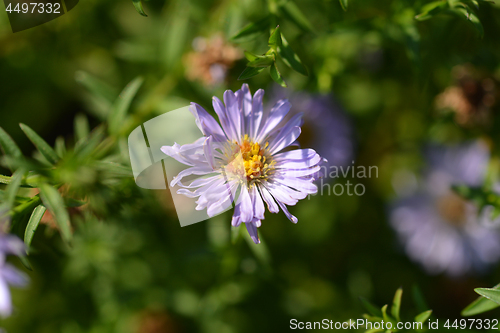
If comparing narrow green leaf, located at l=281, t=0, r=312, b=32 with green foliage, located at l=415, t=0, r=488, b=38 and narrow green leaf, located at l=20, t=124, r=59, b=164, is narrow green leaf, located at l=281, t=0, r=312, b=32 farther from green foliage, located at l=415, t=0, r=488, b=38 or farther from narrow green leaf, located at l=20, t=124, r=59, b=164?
narrow green leaf, located at l=20, t=124, r=59, b=164

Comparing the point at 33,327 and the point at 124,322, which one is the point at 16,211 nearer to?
the point at 124,322

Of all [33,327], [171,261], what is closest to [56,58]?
[171,261]

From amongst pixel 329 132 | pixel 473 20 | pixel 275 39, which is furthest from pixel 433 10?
pixel 329 132

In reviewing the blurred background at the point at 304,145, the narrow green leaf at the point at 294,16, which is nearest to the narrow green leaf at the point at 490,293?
the blurred background at the point at 304,145

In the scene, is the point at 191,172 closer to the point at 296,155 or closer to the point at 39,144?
the point at 296,155

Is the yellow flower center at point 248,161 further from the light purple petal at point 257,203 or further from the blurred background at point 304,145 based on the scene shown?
the blurred background at point 304,145

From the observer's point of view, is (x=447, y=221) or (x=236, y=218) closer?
(x=236, y=218)
